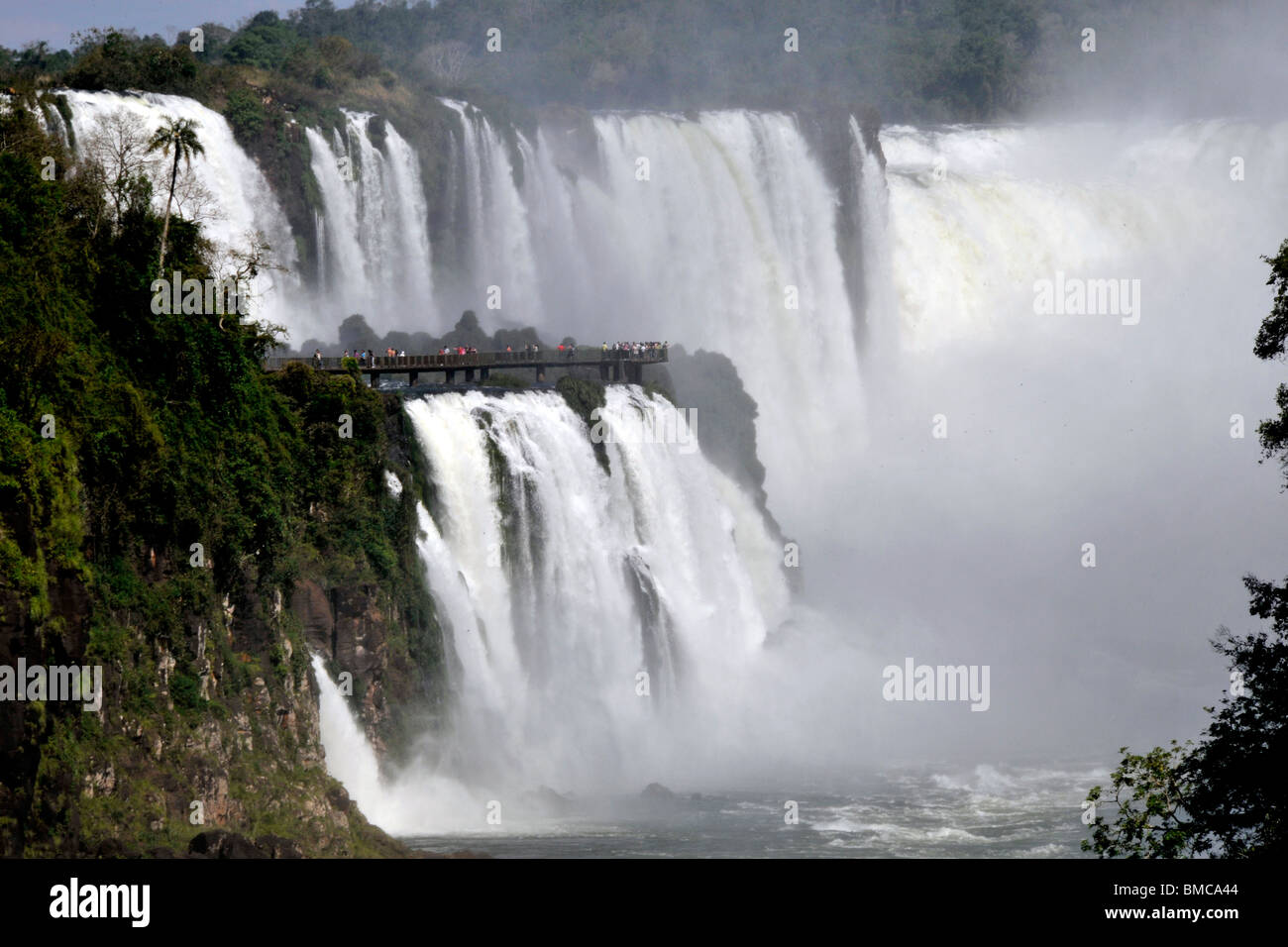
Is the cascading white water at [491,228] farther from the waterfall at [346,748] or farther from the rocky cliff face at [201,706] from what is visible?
the waterfall at [346,748]

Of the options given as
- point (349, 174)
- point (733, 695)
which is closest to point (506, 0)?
point (349, 174)

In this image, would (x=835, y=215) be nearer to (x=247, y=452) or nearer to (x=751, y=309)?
(x=751, y=309)

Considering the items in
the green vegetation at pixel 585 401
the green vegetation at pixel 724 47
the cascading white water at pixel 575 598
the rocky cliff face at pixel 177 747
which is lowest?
the rocky cliff face at pixel 177 747

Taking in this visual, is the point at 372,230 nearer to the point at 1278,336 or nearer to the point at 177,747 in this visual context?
the point at 177,747

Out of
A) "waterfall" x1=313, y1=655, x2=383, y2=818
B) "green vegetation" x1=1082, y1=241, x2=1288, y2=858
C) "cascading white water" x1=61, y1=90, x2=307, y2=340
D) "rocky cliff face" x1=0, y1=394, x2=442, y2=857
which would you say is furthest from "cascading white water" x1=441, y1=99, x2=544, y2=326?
"green vegetation" x1=1082, y1=241, x2=1288, y2=858

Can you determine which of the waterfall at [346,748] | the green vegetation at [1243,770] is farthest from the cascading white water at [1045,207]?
the green vegetation at [1243,770]
